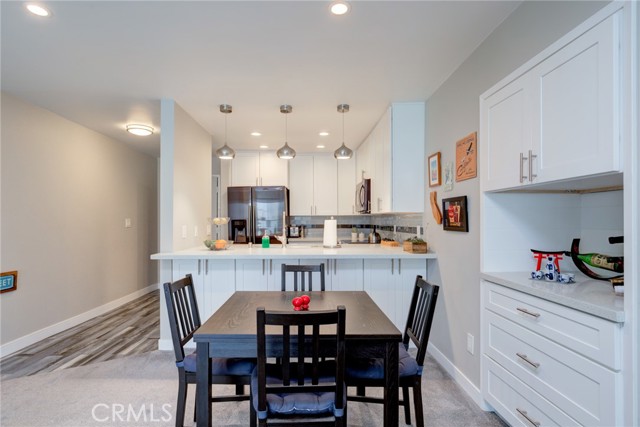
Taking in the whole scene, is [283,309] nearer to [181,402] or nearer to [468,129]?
[181,402]

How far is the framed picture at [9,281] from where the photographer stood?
301 cm

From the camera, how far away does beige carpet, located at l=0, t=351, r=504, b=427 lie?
208 centimetres

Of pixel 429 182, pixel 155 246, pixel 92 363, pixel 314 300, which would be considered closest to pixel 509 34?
pixel 429 182

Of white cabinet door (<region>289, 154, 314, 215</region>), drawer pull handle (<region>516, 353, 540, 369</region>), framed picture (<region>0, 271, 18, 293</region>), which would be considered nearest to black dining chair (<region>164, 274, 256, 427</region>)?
drawer pull handle (<region>516, 353, 540, 369</region>)

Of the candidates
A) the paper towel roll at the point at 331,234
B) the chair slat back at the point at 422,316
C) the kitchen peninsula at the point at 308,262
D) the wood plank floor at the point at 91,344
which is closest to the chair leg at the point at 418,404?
the chair slat back at the point at 422,316

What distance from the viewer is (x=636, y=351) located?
1.13 meters

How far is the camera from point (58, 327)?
3699 millimetres

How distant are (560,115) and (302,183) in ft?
14.8

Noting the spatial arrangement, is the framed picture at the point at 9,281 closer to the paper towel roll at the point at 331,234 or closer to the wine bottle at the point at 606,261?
the paper towel roll at the point at 331,234

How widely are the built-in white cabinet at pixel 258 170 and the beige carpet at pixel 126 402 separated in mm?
3304

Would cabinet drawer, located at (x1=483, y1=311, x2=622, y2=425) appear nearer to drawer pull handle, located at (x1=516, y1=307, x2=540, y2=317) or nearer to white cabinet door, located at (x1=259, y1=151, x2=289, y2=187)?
drawer pull handle, located at (x1=516, y1=307, x2=540, y2=317)

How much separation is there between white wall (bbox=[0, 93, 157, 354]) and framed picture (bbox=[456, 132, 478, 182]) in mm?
4028

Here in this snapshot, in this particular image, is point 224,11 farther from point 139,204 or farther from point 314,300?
point 139,204

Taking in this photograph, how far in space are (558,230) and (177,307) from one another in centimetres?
234
